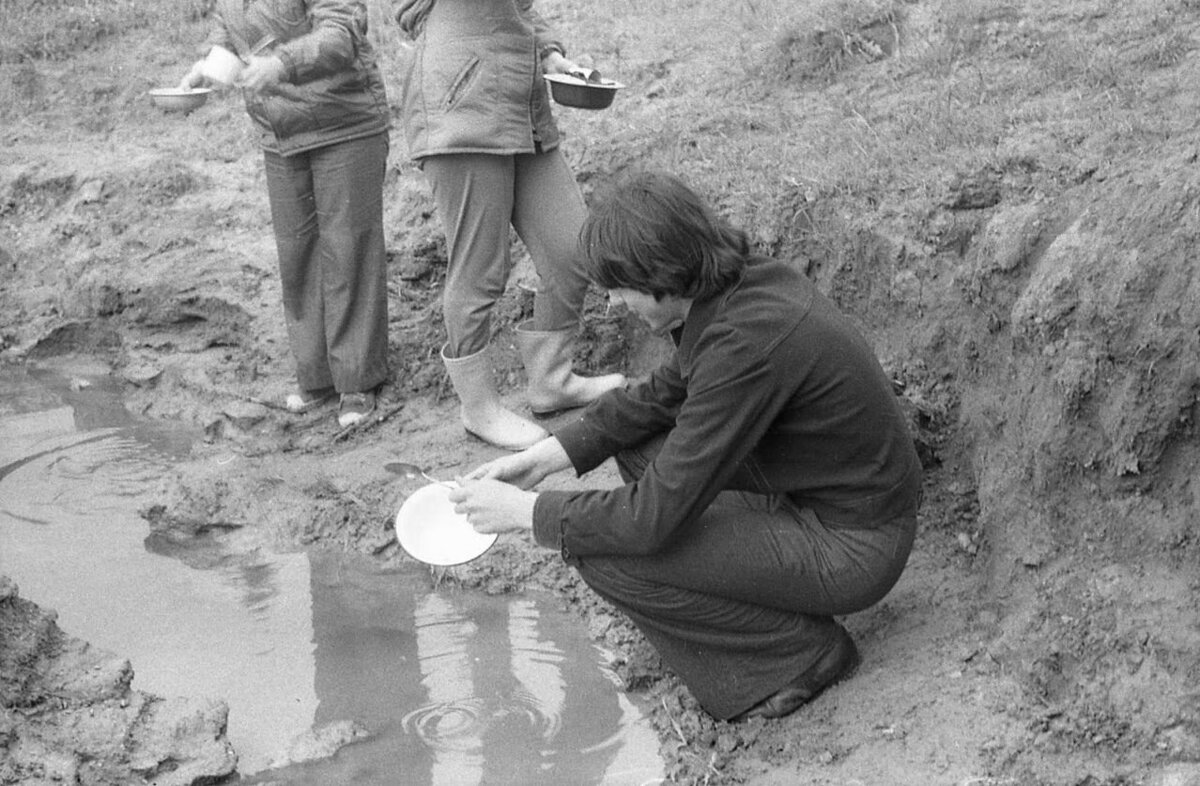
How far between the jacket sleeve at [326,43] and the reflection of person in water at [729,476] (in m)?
1.84

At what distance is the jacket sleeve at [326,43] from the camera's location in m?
4.71

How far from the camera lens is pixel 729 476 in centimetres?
313

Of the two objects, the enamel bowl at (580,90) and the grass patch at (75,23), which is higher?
the enamel bowl at (580,90)

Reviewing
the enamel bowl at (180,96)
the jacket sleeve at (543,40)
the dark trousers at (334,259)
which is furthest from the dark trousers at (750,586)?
the enamel bowl at (180,96)

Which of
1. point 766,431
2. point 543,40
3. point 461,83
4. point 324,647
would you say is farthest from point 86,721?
point 543,40

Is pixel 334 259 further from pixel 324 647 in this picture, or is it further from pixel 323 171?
pixel 324 647

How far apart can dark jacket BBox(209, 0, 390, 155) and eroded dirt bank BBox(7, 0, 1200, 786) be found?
1.07 meters

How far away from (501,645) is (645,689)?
1.61 feet

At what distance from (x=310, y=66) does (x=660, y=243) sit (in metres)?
2.14

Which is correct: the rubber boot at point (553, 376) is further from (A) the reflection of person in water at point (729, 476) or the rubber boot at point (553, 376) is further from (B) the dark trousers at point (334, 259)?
(A) the reflection of person in water at point (729, 476)

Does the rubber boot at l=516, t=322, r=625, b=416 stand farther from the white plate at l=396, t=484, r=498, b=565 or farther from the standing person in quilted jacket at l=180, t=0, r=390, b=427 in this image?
the white plate at l=396, t=484, r=498, b=565

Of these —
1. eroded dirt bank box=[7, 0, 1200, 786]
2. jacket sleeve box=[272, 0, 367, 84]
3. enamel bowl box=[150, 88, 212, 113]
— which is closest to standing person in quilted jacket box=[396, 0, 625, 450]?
jacket sleeve box=[272, 0, 367, 84]

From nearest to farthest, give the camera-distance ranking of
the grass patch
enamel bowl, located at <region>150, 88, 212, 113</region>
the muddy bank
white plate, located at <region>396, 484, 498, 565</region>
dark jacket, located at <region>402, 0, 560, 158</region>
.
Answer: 1. the muddy bank
2. white plate, located at <region>396, 484, 498, 565</region>
3. dark jacket, located at <region>402, 0, 560, 158</region>
4. enamel bowl, located at <region>150, 88, 212, 113</region>
5. the grass patch

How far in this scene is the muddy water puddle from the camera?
3531 mm
